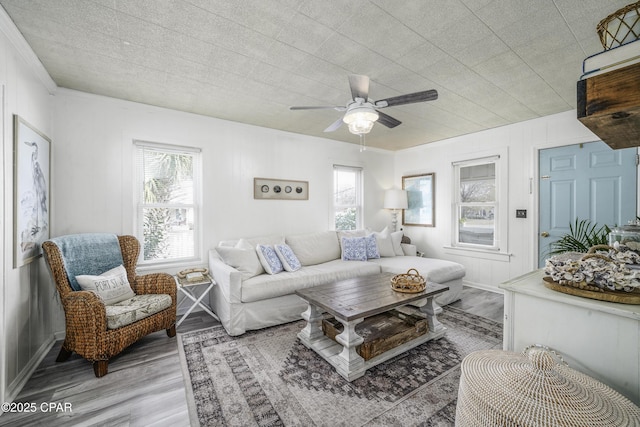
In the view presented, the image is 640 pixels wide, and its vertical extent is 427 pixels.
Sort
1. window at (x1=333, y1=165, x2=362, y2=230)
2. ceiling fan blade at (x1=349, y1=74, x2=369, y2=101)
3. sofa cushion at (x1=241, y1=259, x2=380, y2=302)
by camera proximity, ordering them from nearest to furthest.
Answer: ceiling fan blade at (x1=349, y1=74, x2=369, y2=101) < sofa cushion at (x1=241, y1=259, x2=380, y2=302) < window at (x1=333, y1=165, x2=362, y2=230)

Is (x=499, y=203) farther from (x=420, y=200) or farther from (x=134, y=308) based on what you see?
(x=134, y=308)

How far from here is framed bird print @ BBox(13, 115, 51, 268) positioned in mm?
2006

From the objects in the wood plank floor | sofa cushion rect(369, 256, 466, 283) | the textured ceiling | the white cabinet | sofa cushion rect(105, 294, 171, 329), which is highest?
the textured ceiling

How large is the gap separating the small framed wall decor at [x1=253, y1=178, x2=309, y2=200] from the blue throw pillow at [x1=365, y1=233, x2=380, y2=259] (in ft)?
3.97

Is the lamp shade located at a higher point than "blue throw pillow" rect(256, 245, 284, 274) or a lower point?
higher

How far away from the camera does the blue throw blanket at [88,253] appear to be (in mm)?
2398

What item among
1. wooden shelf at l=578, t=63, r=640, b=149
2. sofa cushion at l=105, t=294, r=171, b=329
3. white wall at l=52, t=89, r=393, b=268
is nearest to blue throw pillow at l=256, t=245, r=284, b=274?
white wall at l=52, t=89, r=393, b=268

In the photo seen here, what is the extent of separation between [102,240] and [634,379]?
146 inches

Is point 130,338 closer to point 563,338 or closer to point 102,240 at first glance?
point 102,240

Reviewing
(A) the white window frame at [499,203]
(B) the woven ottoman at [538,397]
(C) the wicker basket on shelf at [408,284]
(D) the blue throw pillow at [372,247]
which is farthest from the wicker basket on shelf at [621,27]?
(A) the white window frame at [499,203]

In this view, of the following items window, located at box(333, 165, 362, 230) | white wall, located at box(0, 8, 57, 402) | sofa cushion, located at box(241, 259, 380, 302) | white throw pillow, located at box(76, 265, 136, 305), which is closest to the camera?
white wall, located at box(0, 8, 57, 402)

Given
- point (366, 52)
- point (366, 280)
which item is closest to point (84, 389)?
point (366, 280)

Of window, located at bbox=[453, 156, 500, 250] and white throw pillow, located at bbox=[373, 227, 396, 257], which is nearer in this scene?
window, located at bbox=[453, 156, 500, 250]

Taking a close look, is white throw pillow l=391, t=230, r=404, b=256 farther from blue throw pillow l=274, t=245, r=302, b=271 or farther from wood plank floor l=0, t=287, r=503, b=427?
wood plank floor l=0, t=287, r=503, b=427
